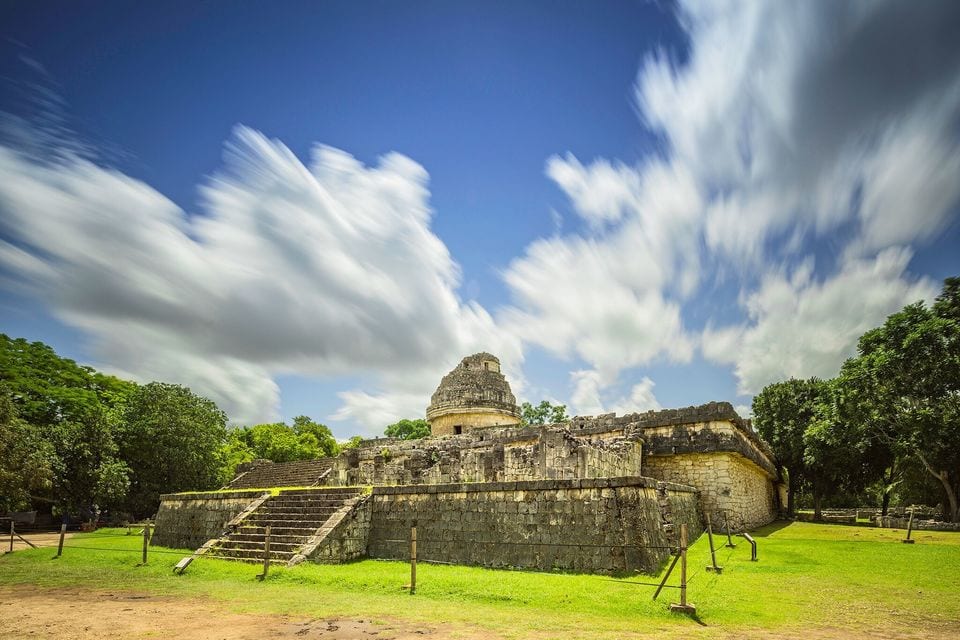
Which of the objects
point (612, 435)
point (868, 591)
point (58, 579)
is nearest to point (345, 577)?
point (58, 579)

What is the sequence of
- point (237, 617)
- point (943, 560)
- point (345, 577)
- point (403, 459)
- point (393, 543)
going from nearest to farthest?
point (237, 617) < point (345, 577) < point (943, 560) < point (393, 543) < point (403, 459)

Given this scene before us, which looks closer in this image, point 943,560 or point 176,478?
point 943,560

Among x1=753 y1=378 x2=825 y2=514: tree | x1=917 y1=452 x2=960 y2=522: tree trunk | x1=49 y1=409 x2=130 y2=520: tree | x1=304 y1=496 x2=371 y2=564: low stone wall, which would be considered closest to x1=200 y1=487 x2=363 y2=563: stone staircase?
x1=304 y1=496 x2=371 y2=564: low stone wall

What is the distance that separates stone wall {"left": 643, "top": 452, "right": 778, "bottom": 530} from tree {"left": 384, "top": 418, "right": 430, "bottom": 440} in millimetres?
37314

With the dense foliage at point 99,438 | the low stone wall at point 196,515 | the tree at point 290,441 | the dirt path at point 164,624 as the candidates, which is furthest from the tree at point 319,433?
the dirt path at point 164,624

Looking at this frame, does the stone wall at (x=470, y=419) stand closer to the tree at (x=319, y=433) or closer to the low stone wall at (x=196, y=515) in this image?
the low stone wall at (x=196, y=515)

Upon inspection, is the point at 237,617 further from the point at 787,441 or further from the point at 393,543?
the point at 787,441

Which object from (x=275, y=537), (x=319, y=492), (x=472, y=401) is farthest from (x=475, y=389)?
(x=275, y=537)

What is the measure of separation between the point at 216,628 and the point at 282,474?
23.3m

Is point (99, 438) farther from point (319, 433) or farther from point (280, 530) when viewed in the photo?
point (319, 433)

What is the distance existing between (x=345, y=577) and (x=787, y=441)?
1060 inches

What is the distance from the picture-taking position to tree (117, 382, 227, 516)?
29094 millimetres

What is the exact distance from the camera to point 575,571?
1090 cm

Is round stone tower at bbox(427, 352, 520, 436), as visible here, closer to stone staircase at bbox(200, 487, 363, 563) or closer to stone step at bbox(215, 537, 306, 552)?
stone staircase at bbox(200, 487, 363, 563)
